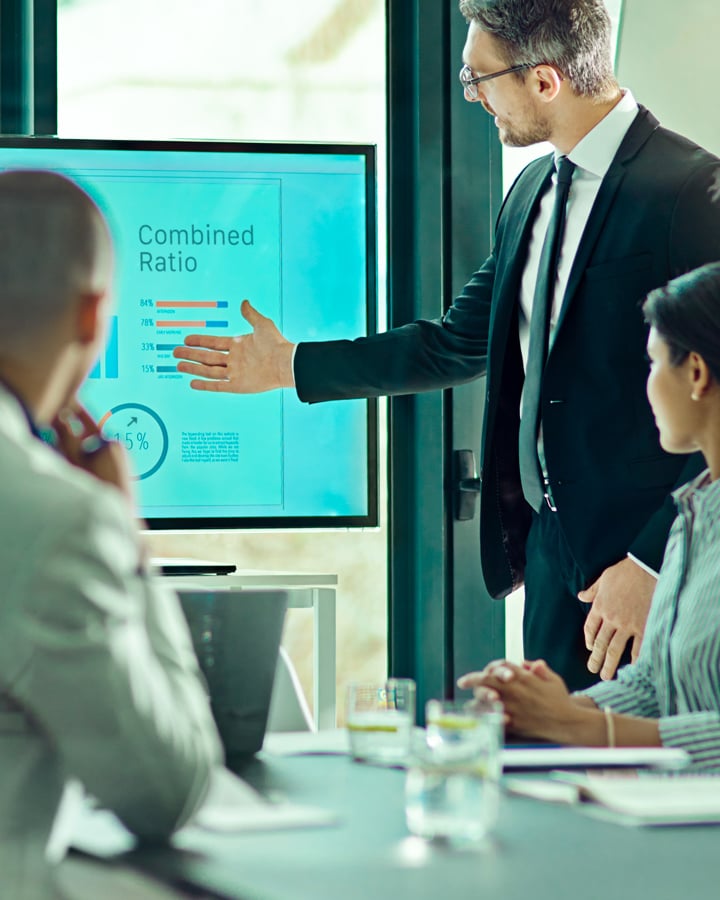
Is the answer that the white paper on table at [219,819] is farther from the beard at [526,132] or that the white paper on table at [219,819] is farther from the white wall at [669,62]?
the white wall at [669,62]

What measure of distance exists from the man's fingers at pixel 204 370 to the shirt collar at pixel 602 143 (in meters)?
0.84

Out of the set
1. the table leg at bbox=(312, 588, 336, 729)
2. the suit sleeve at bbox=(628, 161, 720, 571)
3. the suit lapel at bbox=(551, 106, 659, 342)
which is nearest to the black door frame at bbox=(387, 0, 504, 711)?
the table leg at bbox=(312, 588, 336, 729)

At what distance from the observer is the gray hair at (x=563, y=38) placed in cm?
226

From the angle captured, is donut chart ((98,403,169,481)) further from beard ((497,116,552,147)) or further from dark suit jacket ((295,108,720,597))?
beard ((497,116,552,147))

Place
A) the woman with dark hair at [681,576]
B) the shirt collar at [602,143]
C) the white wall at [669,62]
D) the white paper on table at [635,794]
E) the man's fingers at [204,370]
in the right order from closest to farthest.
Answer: the white paper on table at [635,794]
the woman with dark hair at [681,576]
the shirt collar at [602,143]
the man's fingers at [204,370]
the white wall at [669,62]

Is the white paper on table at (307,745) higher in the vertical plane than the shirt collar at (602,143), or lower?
lower

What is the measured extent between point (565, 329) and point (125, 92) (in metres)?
1.25

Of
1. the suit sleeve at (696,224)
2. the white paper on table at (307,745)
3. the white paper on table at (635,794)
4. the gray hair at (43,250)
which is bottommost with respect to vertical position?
the white paper on table at (307,745)

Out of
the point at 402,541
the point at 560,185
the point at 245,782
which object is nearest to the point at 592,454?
the point at 560,185

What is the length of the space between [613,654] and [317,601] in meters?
0.67

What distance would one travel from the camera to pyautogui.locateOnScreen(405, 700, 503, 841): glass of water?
865 millimetres

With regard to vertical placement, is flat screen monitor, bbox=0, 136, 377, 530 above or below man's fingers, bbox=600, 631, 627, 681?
above

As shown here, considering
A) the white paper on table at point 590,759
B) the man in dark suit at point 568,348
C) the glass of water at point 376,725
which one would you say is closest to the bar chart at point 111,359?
the man in dark suit at point 568,348

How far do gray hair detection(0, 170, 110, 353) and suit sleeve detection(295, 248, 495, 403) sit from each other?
5.62ft
